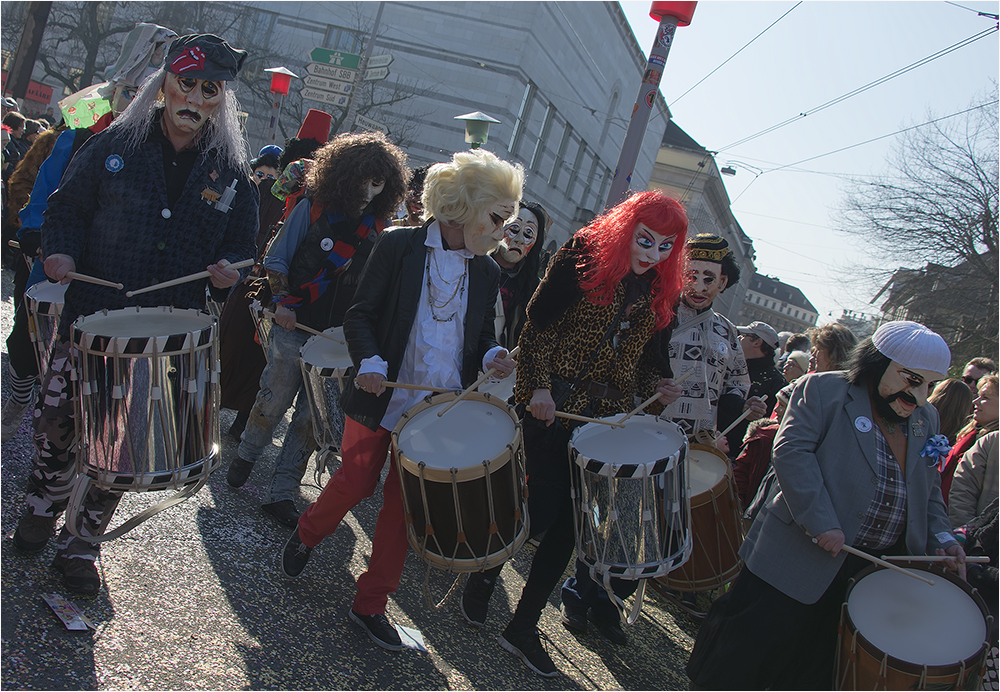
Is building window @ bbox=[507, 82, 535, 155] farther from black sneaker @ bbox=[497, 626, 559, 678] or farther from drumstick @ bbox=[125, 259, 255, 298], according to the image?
→ black sneaker @ bbox=[497, 626, 559, 678]

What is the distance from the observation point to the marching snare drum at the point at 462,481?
2666 millimetres

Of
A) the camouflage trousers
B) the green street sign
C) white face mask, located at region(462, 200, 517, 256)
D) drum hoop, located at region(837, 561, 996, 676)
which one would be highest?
the green street sign

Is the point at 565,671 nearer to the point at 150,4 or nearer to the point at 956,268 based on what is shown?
the point at 956,268

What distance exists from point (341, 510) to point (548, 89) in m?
26.8

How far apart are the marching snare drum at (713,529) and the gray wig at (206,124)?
240 cm

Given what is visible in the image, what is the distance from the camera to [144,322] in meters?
2.65

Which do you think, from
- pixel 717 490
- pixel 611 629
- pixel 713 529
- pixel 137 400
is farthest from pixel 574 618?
pixel 137 400

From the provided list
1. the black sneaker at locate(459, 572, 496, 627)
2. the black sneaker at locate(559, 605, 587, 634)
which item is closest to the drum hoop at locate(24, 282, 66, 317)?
the black sneaker at locate(459, 572, 496, 627)

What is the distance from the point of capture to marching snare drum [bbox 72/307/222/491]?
248 cm

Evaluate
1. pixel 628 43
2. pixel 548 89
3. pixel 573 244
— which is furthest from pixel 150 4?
pixel 573 244

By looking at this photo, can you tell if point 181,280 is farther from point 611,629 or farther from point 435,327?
point 611,629

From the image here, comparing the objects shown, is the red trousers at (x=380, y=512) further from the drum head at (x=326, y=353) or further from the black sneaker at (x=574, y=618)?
the black sneaker at (x=574, y=618)

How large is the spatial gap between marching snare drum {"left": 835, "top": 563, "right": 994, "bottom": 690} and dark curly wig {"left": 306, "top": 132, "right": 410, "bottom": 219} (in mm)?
2850

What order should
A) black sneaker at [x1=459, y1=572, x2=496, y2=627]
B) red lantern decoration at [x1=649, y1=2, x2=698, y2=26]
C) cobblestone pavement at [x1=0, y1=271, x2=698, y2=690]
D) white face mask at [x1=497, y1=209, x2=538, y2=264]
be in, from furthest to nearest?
red lantern decoration at [x1=649, y1=2, x2=698, y2=26] < white face mask at [x1=497, y1=209, x2=538, y2=264] < black sneaker at [x1=459, y1=572, x2=496, y2=627] < cobblestone pavement at [x1=0, y1=271, x2=698, y2=690]
